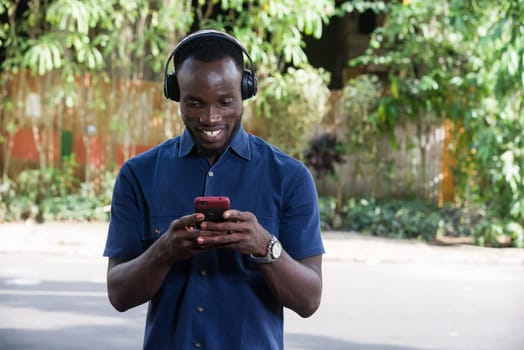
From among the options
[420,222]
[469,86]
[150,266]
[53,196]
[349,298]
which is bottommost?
[349,298]

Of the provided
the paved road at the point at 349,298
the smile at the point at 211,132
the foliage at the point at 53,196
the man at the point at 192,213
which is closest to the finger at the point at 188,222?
the man at the point at 192,213

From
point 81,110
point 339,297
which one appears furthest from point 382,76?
point 339,297

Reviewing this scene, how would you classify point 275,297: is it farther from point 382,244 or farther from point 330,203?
point 330,203

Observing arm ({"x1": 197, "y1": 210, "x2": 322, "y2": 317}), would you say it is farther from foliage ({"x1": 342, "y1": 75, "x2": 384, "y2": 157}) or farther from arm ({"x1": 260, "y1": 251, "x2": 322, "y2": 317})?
foliage ({"x1": 342, "y1": 75, "x2": 384, "y2": 157})

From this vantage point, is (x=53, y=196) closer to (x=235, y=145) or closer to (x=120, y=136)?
(x=120, y=136)

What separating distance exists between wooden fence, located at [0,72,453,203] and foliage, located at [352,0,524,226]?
2.25 feet

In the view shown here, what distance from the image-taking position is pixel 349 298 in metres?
9.13

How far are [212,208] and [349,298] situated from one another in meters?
7.31

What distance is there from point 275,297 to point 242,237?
0.28m

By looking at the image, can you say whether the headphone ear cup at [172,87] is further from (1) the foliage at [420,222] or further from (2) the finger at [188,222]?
(1) the foliage at [420,222]

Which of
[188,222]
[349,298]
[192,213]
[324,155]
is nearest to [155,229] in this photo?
[192,213]

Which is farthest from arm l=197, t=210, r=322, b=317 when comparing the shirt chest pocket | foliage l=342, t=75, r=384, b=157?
foliage l=342, t=75, r=384, b=157

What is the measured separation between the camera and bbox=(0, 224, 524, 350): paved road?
717 centimetres

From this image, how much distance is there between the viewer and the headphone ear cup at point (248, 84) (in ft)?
7.87
